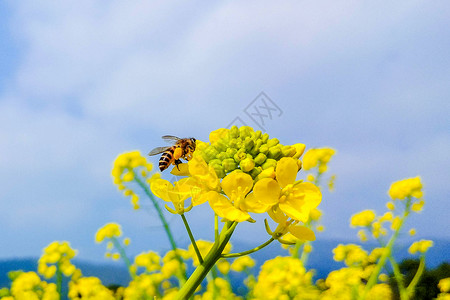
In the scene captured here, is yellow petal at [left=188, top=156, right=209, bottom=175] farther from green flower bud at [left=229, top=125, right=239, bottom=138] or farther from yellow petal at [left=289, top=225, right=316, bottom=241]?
yellow petal at [left=289, top=225, right=316, bottom=241]

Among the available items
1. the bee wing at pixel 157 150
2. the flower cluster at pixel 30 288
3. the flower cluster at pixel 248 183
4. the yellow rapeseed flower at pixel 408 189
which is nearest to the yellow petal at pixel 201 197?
the flower cluster at pixel 248 183

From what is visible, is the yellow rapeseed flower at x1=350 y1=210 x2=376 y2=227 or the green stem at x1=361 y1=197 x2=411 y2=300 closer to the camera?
the green stem at x1=361 y1=197 x2=411 y2=300

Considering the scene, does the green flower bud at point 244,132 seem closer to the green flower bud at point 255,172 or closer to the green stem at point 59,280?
the green flower bud at point 255,172

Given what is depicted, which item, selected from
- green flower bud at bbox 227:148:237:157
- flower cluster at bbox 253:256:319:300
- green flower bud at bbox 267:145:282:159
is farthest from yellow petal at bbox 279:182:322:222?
flower cluster at bbox 253:256:319:300

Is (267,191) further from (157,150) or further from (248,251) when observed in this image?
(157,150)

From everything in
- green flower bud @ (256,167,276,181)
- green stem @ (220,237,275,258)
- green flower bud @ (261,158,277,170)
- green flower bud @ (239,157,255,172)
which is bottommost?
green stem @ (220,237,275,258)

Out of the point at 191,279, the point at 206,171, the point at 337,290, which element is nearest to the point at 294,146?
the point at 206,171

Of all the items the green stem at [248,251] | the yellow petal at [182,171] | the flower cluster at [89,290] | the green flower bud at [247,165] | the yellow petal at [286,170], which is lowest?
the green stem at [248,251]

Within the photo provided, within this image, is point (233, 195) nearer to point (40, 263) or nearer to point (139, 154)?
point (139, 154)
